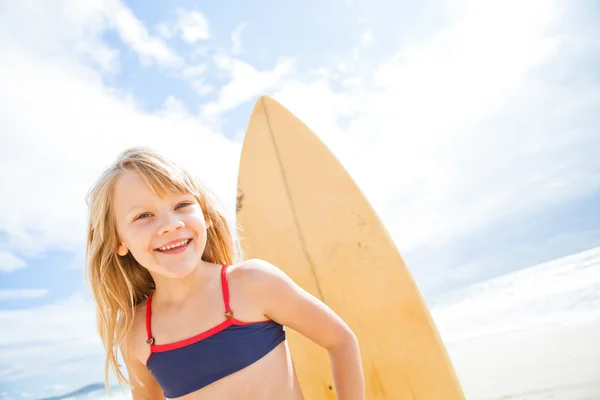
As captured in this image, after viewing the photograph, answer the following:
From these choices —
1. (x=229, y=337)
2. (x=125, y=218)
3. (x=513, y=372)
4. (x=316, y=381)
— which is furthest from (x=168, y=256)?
(x=513, y=372)

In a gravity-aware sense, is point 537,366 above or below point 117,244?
below

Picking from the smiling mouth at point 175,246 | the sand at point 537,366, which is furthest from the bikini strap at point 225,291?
the sand at point 537,366

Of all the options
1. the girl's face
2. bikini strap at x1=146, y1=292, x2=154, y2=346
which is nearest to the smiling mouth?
the girl's face

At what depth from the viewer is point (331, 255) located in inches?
75.7

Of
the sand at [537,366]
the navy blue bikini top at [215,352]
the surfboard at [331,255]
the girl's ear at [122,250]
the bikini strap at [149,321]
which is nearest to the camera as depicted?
the navy blue bikini top at [215,352]

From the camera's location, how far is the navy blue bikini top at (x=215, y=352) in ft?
3.46

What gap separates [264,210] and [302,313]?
1027 mm

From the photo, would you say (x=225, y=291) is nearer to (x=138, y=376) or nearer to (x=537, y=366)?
(x=138, y=376)

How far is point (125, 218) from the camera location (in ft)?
3.78

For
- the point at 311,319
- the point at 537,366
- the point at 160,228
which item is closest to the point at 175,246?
the point at 160,228

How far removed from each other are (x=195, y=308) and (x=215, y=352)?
0.46 feet

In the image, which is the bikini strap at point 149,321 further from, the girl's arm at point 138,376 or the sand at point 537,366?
the sand at point 537,366

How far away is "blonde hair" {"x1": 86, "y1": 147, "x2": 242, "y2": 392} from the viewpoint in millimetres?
1174

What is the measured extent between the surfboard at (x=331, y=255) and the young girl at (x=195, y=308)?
68 cm
